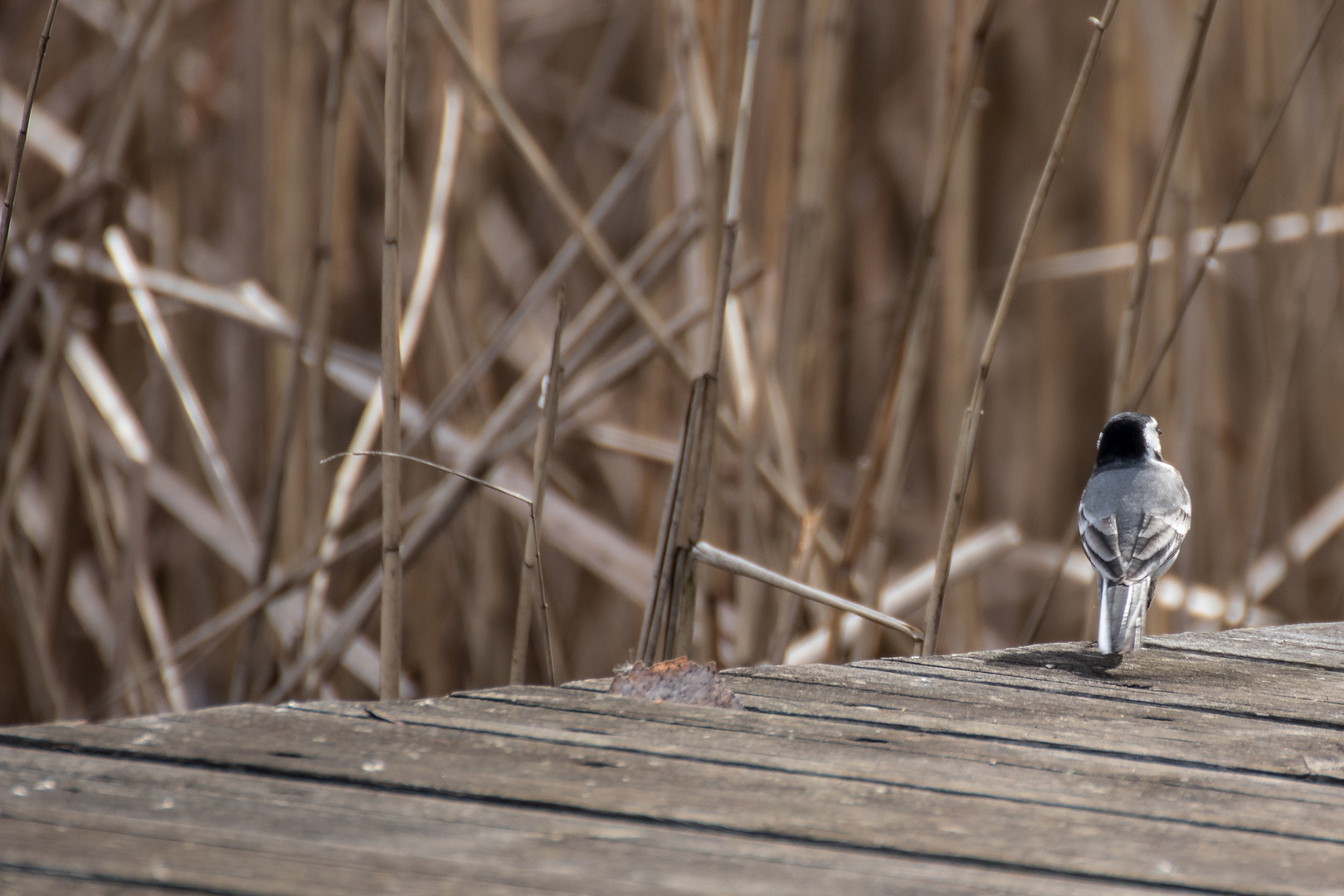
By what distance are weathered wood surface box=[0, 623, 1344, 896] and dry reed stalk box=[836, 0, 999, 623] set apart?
1.56ft

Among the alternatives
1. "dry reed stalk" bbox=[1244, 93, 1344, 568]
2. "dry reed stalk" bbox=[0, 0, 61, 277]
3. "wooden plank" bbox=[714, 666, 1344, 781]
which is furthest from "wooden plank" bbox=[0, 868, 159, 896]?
"dry reed stalk" bbox=[1244, 93, 1344, 568]

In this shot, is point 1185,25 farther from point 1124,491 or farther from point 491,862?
point 491,862

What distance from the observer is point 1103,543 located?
1.23 meters

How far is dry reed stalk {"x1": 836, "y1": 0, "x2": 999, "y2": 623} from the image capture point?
136cm

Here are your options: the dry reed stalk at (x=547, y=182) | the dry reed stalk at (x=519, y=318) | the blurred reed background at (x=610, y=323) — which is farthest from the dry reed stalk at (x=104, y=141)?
the dry reed stalk at (x=519, y=318)

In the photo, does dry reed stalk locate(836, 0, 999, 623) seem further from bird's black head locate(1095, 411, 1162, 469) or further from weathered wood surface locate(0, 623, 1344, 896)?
weathered wood surface locate(0, 623, 1344, 896)

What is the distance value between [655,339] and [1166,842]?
3.29ft

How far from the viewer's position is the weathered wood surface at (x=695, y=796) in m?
0.60

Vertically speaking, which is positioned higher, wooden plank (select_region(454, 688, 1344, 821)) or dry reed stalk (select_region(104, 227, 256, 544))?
dry reed stalk (select_region(104, 227, 256, 544))

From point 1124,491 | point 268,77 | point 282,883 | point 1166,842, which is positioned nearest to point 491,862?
point 282,883

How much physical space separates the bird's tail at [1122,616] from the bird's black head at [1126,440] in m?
0.22

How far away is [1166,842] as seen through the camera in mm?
670

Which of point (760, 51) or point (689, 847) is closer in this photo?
point (689, 847)

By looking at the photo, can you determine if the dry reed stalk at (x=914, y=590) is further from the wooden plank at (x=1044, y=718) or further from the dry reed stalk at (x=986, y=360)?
the wooden plank at (x=1044, y=718)
